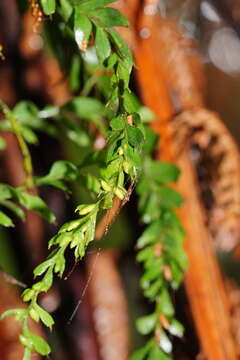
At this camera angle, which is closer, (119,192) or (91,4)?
(119,192)

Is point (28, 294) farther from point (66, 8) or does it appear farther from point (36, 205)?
point (66, 8)

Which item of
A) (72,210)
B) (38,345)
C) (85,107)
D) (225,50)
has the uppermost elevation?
(85,107)

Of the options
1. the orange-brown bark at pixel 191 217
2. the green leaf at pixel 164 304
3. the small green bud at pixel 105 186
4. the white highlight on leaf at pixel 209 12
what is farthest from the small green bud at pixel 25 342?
the white highlight on leaf at pixel 209 12

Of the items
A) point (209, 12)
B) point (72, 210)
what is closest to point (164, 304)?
point (72, 210)

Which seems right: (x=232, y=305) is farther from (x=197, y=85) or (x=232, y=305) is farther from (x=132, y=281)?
(x=197, y=85)

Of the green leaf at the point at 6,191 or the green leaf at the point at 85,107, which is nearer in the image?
the green leaf at the point at 6,191

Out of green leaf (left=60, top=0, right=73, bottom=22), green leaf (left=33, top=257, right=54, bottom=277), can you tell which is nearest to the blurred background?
green leaf (left=60, top=0, right=73, bottom=22)

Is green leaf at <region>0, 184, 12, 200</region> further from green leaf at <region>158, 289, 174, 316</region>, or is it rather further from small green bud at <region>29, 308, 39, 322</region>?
green leaf at <region>158, 289, 174, 316</region>

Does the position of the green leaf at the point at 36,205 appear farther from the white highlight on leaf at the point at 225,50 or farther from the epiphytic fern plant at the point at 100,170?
the white highlight on leaf at the point at 225,50
